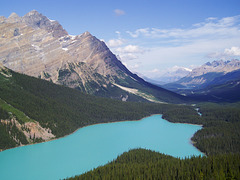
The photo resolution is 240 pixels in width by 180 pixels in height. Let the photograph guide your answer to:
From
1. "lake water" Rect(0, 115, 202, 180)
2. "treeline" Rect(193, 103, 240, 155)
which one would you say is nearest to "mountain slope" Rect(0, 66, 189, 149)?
"lake water" Rect(0, 115, 202, 180)

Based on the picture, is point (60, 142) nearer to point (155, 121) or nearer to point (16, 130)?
point (16, 130)

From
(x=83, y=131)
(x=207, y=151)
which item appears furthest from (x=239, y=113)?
(x=83, y=131)

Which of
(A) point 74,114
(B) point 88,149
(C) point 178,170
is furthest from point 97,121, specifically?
(C) point 178,170

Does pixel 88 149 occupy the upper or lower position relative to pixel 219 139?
lower

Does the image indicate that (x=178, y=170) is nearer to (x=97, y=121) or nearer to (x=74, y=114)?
(x=74, y=114)

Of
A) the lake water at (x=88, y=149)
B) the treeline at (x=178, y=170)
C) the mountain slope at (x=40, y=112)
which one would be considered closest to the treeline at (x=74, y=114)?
the mountain slope at (x=40, y=112)

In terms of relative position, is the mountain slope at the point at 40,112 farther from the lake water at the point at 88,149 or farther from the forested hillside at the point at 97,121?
the lake water at the point at 88,149

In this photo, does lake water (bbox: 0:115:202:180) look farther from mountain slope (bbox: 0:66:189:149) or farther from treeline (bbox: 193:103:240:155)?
mountain slope (bbox: 0:66:189:149)

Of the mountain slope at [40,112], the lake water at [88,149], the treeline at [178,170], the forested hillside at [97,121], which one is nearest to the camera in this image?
the treeline at [178,170]
